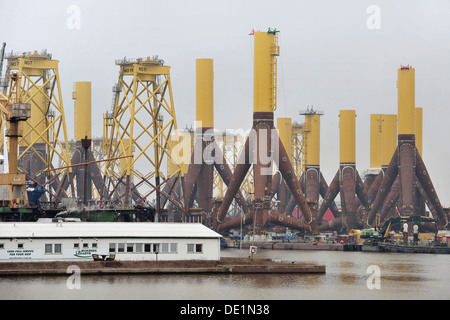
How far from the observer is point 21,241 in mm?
71625

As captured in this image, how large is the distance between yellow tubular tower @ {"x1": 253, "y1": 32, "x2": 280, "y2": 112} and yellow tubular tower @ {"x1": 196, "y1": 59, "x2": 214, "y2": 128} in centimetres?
1256

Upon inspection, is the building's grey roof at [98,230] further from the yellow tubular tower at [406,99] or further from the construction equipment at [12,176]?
the yellow tubular tower at [406,99]

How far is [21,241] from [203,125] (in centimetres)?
9062

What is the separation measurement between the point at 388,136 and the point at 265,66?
5525 centimetres

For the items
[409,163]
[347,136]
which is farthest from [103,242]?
[347,136]

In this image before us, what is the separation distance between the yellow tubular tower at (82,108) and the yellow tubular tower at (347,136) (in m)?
43.2

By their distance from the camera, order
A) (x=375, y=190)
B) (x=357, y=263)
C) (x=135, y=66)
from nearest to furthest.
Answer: (x=357, y=263) < (x=135, y=66) < (x=375, y=190)

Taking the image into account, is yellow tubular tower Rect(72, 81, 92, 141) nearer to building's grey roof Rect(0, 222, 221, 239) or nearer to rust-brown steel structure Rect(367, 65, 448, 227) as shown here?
rust-brown steel structure Rect(367, 65, 448, 227)

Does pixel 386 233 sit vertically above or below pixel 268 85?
below

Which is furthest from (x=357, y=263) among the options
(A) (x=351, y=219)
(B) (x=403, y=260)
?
(A) (x=351, y=219)

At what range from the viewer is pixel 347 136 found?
19312 centimetres

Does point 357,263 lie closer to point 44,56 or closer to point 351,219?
point 44,56

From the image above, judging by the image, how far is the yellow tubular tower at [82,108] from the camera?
18150cm

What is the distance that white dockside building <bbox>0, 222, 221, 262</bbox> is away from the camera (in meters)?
71.6
